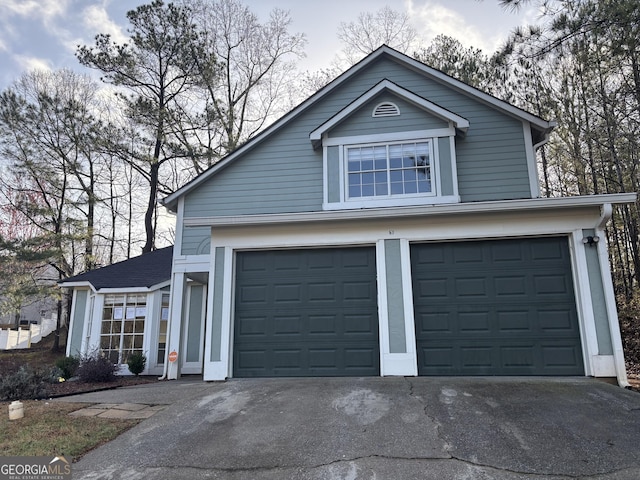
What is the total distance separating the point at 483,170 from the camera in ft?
31.4

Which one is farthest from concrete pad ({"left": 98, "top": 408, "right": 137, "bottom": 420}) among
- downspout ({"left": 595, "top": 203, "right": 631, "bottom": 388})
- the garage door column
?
downspout ({"left": 595, "top": 203, "right": 631, "bottom": 388})

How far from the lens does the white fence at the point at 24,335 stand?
25.1 m

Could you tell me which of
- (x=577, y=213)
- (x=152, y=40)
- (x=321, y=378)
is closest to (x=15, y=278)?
(x=152, y=40)

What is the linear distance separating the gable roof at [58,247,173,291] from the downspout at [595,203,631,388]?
10.5 metres

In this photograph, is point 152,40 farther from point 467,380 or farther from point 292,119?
point 467,380

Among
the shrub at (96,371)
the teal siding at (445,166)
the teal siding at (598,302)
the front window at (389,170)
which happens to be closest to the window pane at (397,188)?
the front window at (389,170)

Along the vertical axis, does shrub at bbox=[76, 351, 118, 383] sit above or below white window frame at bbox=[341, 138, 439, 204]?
below

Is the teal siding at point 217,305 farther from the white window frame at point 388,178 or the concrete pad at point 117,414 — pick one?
the white window frame at point 388,178

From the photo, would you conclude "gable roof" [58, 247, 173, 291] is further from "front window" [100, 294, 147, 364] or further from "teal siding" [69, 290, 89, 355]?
"teal siding" [69, 290, 89, 355]

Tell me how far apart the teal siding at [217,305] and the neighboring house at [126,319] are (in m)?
4.91

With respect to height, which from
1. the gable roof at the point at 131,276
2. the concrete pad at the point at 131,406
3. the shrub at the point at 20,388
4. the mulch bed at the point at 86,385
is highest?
the gable roof at the point at 131,276

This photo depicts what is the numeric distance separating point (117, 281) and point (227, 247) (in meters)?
6.36
